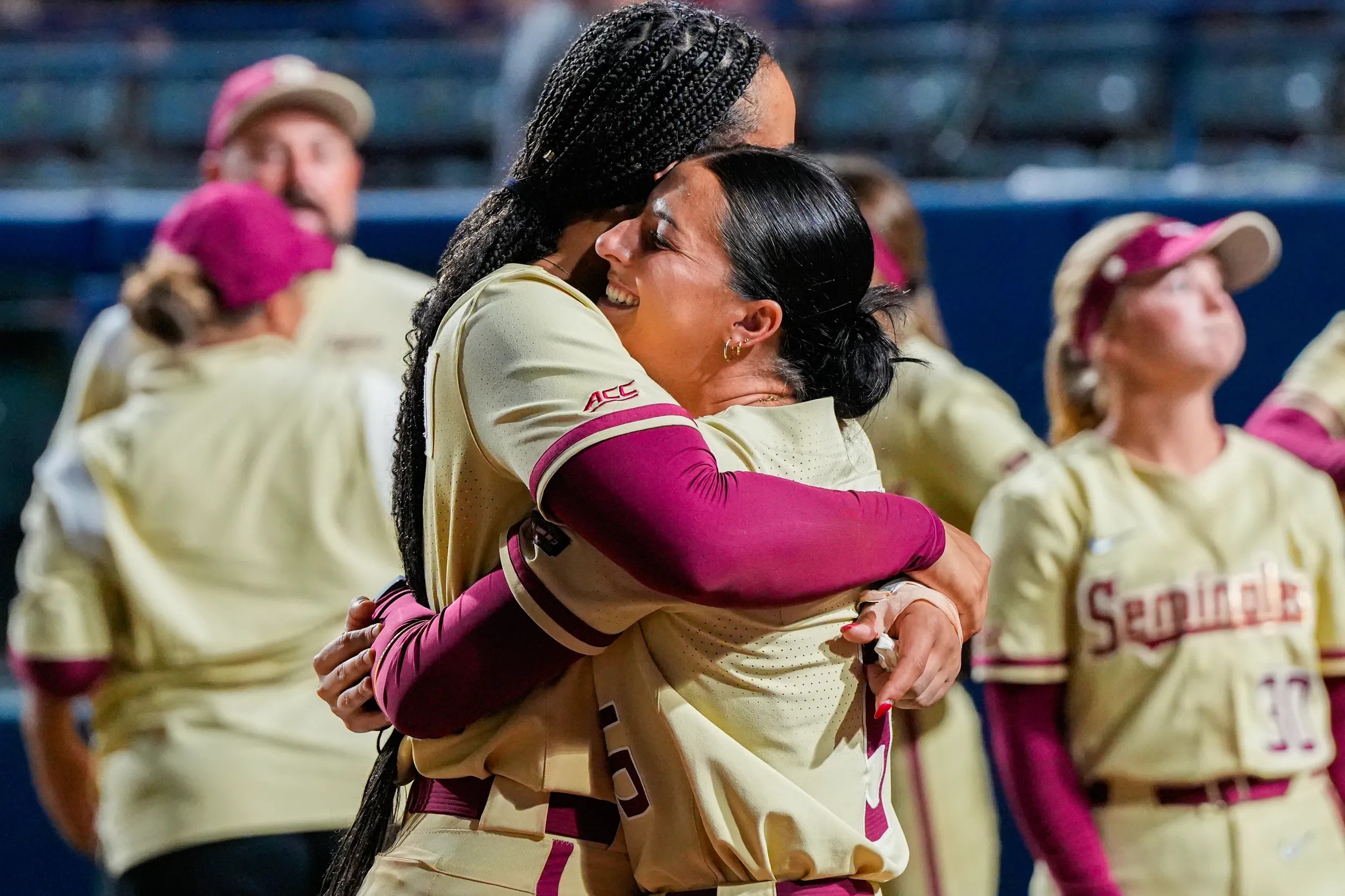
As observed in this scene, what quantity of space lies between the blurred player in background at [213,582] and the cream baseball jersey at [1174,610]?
1047 millimetres

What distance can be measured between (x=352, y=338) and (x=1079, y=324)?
4.94 ft

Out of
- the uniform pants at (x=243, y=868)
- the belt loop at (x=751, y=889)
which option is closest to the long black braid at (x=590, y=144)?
the belt loop at (x=751, y=889)

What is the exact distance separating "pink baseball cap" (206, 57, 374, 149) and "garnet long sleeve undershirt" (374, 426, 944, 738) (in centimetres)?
278

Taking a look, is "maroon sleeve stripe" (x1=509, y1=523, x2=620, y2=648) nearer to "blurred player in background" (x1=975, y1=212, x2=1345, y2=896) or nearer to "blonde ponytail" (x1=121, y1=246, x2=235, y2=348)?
"blurred player in background" (x1=975, y1=212, x2=1345, y2=896)

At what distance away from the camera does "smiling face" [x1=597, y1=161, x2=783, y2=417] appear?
1.29 meters

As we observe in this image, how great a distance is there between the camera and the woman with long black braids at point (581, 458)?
115 centimetres

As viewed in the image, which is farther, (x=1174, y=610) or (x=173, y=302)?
(x=173, y=302)

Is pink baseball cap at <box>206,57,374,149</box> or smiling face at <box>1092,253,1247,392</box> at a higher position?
pink baseball cap at <box>206,57,374,149</box>

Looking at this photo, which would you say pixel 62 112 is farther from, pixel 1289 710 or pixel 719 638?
pixel 719 638

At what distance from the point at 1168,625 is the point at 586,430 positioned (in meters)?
1.53

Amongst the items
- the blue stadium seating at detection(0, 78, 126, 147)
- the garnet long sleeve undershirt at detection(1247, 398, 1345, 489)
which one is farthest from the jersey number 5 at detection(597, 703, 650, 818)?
the blue stadium seating at detection(0, 78, 126, 147)

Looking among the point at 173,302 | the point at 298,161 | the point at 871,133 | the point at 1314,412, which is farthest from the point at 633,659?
the point at 871,133

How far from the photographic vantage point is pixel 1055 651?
2469 mm

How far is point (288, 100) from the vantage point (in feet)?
12.6
